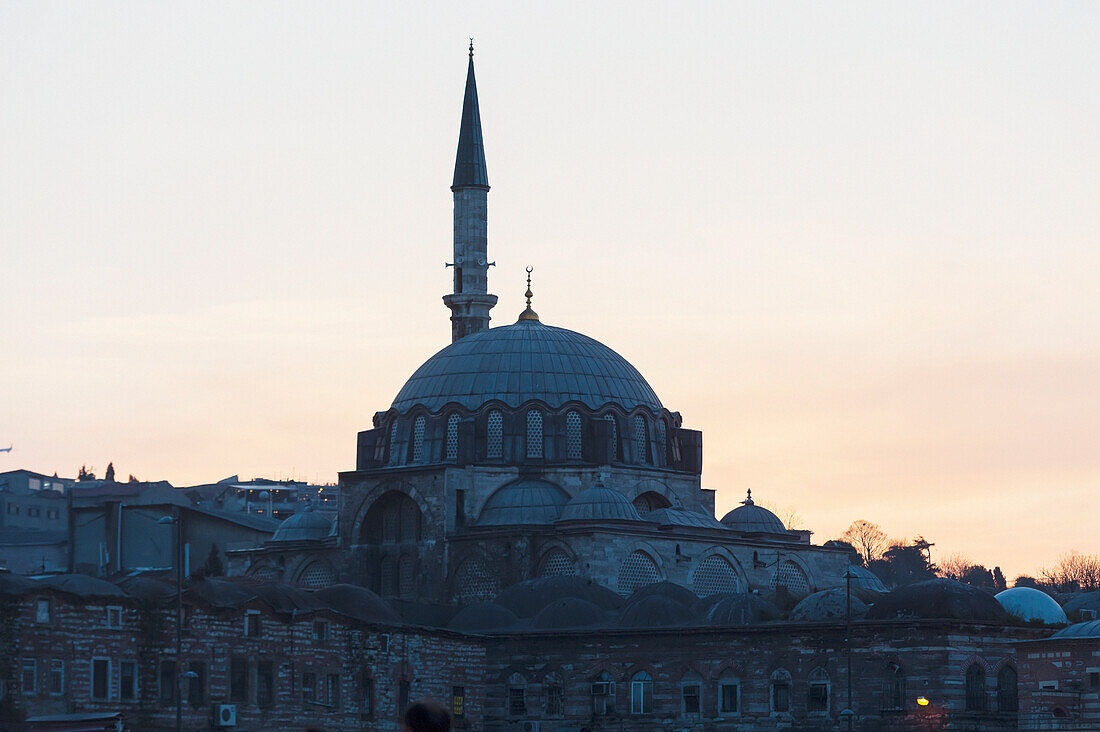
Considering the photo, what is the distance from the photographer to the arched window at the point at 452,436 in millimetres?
67812

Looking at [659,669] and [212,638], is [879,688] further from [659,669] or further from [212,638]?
[212,638]

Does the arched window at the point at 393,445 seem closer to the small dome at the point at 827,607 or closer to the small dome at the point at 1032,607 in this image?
the small dome at the point at 827,607

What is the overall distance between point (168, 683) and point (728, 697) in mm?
15136

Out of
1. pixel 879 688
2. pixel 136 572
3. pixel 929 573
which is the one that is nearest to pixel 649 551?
pixel 879 688

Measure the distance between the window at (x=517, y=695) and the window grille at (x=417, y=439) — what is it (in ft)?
38.1

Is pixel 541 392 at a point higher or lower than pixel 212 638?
higher

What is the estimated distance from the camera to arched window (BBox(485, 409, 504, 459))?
6756cm

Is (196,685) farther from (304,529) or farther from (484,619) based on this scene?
(304,529)

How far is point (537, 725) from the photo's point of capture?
5797cm

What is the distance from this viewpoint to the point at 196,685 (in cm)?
4941

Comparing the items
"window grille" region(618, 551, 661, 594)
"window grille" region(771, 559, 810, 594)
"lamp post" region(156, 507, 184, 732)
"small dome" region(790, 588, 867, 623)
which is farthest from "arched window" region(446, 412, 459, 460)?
"lamp post" region(156, 507, 184, 732)

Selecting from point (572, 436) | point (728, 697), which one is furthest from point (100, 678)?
point (572, 436)

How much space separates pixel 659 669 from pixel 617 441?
1292cm

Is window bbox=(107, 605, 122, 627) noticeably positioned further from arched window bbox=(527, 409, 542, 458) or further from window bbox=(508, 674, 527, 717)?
arched window bbox=(527, 409, 542, 458)
